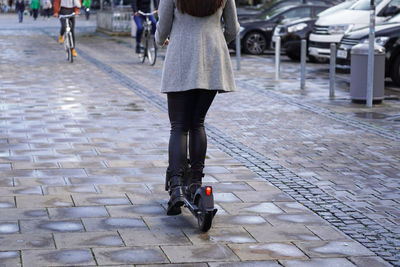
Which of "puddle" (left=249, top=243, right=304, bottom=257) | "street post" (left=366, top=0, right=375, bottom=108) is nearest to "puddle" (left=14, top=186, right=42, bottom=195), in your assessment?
"puddle" (left=249, top=243, right=304, bottom=257)

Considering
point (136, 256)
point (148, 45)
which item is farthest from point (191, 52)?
point (148, 45)

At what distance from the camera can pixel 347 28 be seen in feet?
63.0

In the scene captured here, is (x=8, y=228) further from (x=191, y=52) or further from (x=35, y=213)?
(x=191, y=52)

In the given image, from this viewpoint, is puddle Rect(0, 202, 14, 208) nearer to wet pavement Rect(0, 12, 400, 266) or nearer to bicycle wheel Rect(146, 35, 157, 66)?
wet pavement Rect(0, 12, 400, 266)

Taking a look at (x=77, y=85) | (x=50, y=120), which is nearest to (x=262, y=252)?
(x=50, y=120)

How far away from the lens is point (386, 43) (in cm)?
1532

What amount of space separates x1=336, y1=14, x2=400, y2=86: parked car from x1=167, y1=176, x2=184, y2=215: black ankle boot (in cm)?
994

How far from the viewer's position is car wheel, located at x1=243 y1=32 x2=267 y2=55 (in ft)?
75.9

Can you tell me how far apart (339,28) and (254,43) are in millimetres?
4320

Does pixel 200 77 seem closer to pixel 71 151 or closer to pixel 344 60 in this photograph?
Answer: pixel 71 151

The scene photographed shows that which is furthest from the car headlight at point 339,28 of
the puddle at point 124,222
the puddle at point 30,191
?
the puddle at point 124,222

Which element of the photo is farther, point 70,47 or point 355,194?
point 70,47

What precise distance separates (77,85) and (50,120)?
4.04m

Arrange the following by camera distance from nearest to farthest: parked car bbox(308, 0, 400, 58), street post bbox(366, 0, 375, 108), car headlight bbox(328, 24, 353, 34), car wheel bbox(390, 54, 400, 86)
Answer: street post bbox(366, 0, 375, 108) < car wheel bbox(390, 54, 400, 86) < parked car bbox(308, 0, 400, 58) < car headlight bbox(328, 24, 353, 34)
